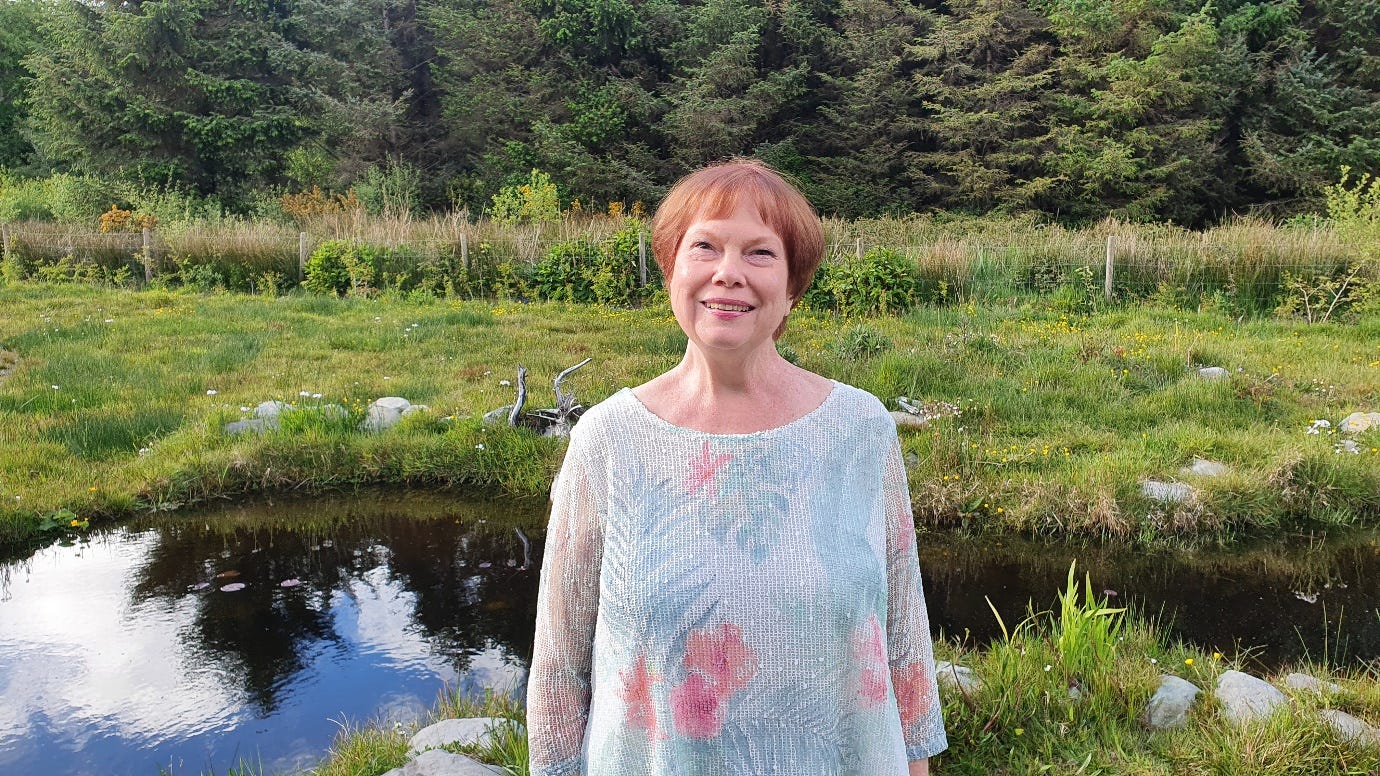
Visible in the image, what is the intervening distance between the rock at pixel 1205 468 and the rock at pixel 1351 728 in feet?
9.48

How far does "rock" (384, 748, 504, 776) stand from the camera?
261cm

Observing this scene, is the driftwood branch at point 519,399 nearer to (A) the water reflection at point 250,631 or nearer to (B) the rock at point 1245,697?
(A) the water reflection at point 250,631

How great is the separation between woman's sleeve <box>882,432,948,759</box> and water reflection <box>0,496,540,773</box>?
8.45ft

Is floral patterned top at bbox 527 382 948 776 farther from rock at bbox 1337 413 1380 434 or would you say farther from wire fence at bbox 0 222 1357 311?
wire fence at bbox 0 222 1357 311

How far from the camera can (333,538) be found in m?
5.29

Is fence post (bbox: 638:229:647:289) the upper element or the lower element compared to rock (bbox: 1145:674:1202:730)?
upper

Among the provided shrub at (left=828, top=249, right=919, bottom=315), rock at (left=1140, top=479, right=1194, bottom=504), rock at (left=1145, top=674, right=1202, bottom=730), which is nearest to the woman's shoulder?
rock at (left=1145, top=674, right=1202, bottom=730)

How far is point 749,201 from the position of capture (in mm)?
1360

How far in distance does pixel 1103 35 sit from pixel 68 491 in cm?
2260

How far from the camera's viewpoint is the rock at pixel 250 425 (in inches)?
245

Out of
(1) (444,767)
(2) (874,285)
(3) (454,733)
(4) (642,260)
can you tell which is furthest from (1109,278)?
(1) (444,767)

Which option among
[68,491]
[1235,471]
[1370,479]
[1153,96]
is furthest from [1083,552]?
[1153,96]

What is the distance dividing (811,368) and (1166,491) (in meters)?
2.60

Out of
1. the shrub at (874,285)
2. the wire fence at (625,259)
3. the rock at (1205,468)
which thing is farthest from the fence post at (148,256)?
the rock at (1205,468)
